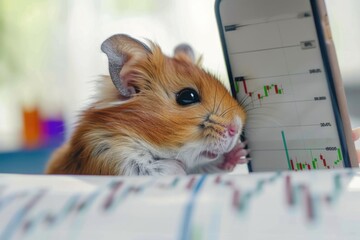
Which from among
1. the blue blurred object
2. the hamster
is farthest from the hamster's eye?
the blue blurred object

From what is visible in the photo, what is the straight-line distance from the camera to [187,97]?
1.06 feet

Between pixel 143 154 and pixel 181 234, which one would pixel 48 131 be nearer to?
pixel 143 154

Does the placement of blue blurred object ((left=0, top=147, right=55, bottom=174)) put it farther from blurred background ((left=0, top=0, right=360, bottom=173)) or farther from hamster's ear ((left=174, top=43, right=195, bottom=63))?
hamster's ear ((left=174, top=43, right=195, bottom=63))

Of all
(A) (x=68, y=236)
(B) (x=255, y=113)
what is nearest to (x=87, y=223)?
(A) (x=68, y=236)

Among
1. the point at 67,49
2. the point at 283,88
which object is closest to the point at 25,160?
the point at 67,49

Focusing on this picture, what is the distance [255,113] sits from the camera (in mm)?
351

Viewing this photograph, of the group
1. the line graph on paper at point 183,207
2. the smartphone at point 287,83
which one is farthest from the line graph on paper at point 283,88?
the line graph on paper at point 183,207

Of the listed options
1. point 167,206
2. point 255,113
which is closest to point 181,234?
point 167,206

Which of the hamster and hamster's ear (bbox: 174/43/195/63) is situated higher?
hamster's ear (bbox: 174/43/195/63)

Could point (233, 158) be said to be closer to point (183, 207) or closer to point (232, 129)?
point (232, 129)

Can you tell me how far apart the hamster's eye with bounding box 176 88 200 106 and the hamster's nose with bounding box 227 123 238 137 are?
3 cm

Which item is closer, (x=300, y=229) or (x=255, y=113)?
(x=300, y=229)

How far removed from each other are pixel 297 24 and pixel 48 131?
0.20 meters

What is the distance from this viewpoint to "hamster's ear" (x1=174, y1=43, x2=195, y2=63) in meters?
0.36
